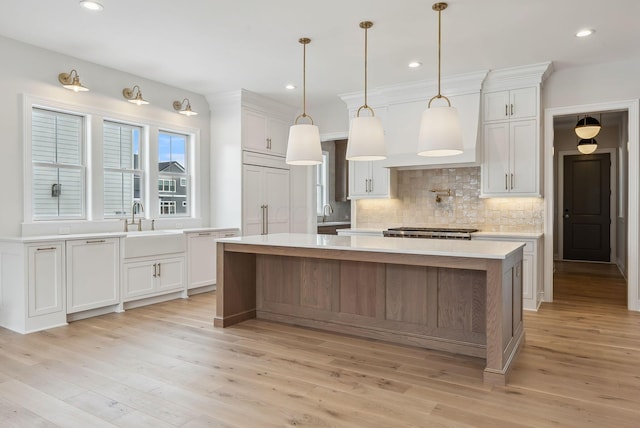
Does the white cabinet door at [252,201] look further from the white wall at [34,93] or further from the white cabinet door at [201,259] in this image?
the white wall at [34,93]

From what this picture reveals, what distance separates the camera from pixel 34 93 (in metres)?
4.32

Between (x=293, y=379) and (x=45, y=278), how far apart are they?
2666 millimetres

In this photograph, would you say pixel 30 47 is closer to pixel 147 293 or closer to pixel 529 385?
pixel 147 293

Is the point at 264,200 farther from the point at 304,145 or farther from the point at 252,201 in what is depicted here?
the point at 304,145

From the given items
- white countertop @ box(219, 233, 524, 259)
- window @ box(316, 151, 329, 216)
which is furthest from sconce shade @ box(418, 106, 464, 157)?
window @ box(316, 151, 329, 216)

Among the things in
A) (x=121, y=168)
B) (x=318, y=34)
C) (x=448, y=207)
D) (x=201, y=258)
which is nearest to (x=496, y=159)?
(x=448, y=207)

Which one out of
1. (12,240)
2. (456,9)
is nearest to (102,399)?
(12,240)

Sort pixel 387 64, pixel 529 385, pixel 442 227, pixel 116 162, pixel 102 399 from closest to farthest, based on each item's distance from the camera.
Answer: pixel 102 399 → pixel 529 385 → pixel 387 64 → pixel 116 162 → pixel 442 227

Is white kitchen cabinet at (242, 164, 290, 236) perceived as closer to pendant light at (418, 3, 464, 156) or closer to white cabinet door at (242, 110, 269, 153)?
white cabinet door at (242, 110, 269, 153)

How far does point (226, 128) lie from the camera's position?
6.16 m

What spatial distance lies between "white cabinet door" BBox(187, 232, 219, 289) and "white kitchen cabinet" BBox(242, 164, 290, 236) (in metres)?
0.59

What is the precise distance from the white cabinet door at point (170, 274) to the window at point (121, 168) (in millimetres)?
792

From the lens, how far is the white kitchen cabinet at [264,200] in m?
6.18

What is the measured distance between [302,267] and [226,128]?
2.98m
